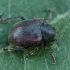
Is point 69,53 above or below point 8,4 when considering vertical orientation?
below

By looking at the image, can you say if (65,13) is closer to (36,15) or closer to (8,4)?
(36,15)

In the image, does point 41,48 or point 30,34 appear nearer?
point 30,34

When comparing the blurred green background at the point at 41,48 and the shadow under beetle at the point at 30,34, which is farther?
the shadow under beetle at the point at 30,34

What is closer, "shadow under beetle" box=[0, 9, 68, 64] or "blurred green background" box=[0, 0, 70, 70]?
"blurred green background" box=[0, 0, 70, 70]

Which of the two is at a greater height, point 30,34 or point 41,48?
point 30,34

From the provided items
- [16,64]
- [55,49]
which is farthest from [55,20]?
[16,64]
